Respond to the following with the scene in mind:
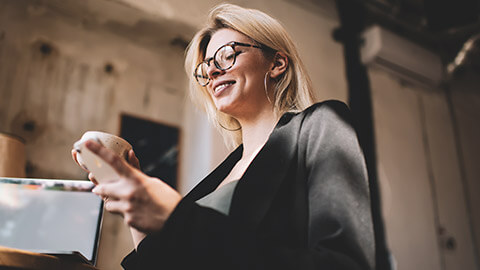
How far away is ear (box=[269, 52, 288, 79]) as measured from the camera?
133cm

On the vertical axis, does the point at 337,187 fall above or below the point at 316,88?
above

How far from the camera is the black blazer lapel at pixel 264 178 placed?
848mm

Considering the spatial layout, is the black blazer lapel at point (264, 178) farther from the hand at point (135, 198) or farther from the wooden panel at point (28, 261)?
the wooden panel at point (28, 261)

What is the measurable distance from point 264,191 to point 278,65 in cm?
59

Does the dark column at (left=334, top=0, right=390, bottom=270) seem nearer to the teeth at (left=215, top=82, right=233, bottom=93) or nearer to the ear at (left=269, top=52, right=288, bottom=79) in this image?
the ear at (left=269, top=52, right=288, bottom=79)

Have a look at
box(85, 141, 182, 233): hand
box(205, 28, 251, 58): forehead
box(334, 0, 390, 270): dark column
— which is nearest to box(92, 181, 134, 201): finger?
box(85, 141, 182, 233): hand

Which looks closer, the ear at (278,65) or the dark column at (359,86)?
the ear at (278,65)

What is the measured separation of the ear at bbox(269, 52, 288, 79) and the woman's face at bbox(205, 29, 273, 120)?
2 centimetres

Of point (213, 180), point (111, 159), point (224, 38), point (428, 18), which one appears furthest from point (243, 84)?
point (428, 18)

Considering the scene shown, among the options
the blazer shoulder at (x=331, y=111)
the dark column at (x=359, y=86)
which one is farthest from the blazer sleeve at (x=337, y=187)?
the dark column at (x=359, y=86)

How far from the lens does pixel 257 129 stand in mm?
1301

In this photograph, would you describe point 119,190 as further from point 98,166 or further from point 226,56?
point 226,56

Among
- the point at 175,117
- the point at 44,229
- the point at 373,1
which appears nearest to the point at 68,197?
the point at 44,229

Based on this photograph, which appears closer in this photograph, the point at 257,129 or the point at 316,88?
the point at 257,129
